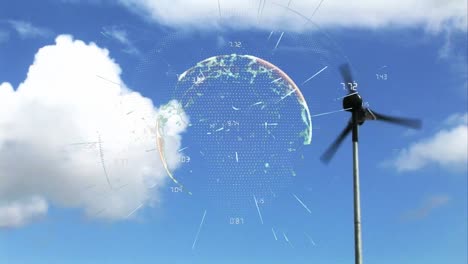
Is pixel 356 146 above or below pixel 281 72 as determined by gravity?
below

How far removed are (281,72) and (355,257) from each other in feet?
48.6

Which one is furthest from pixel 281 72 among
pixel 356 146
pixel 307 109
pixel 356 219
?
pixel 356 219

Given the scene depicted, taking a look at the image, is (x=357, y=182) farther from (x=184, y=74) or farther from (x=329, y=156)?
(x=184, y=74)

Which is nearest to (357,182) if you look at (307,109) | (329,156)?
(329,156)

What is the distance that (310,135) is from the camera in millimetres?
60906

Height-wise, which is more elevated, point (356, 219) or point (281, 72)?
point (281, 72)

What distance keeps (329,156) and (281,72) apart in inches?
288

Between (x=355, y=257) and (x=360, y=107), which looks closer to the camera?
(x=355, y=257)

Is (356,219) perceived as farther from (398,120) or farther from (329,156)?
(398,120)

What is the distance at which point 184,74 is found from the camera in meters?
62.2

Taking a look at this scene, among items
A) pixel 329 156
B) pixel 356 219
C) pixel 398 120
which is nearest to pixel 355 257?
pixel 356 219

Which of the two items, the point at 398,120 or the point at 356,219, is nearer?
the point at 356,219

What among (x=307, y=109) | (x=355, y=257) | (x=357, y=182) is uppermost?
(x=307, y=109)

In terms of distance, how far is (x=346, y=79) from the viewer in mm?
63219
